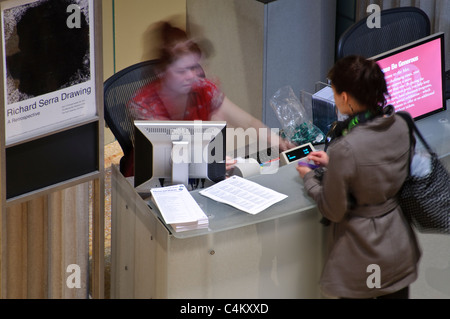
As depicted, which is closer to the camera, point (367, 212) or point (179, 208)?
point (367, 212)

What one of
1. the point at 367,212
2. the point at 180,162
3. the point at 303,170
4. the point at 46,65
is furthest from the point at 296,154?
the point at 46,65

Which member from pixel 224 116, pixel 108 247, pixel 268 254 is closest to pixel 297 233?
pixel 268 254

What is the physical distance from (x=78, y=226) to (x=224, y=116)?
1200mm

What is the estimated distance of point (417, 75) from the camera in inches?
156

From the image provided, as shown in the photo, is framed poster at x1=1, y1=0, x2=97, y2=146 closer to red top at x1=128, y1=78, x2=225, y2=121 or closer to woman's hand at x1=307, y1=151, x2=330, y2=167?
red top at x1=128, y1=78, x2=225, y2=121

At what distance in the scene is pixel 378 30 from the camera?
15.3 ft

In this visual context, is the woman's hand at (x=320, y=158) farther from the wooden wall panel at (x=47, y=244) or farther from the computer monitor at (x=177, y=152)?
the wooden wall panel at (x=47, y=244)

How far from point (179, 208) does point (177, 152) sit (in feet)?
1.08

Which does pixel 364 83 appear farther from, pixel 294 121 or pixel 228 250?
pixel 294 121

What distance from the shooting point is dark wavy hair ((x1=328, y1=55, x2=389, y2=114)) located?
3.09m

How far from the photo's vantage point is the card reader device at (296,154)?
12.2 feet
